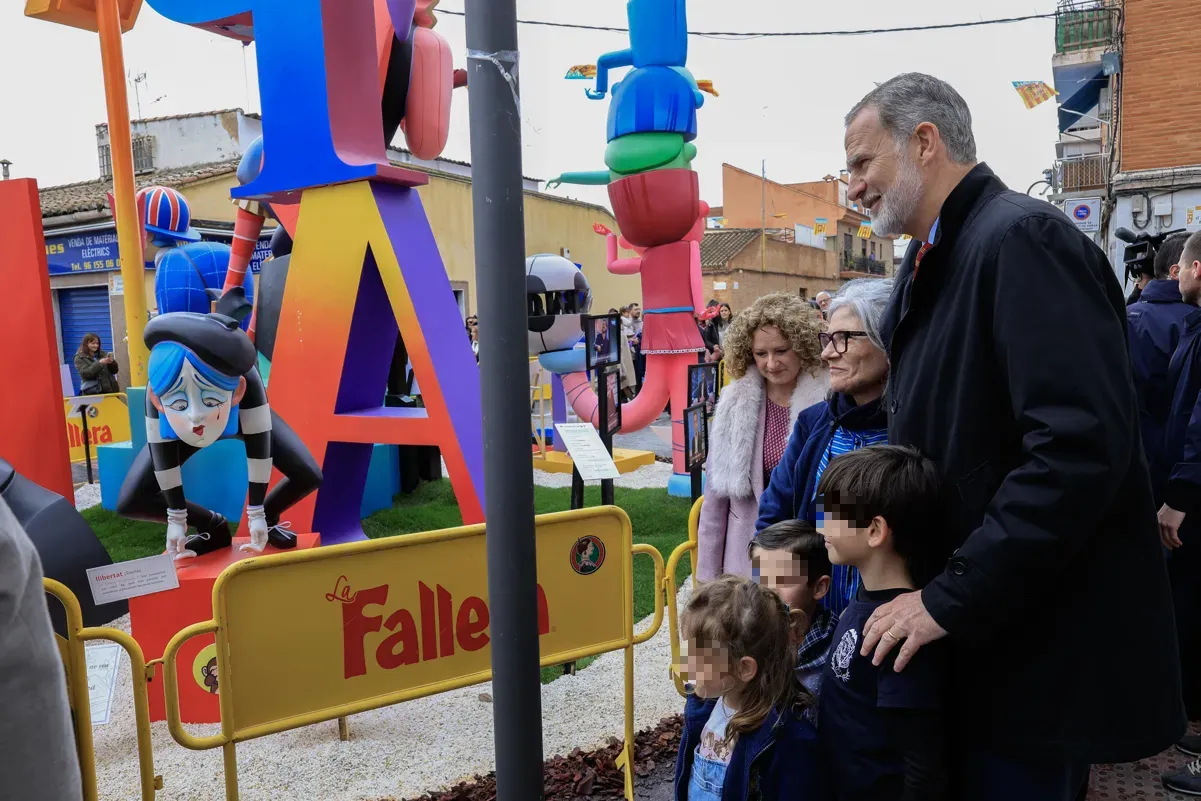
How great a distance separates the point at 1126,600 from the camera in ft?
4.94

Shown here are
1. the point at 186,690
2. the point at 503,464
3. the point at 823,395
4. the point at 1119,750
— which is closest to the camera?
the point at 1119,750

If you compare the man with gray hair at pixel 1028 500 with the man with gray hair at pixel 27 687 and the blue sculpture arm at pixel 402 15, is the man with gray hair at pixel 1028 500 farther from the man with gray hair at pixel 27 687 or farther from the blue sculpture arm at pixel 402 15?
the blue sculpture arm at pixel 402 15

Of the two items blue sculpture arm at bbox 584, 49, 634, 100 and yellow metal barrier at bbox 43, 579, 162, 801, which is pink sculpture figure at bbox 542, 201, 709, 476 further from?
yellow metal barrier at bbox 43, 579, 162, 801

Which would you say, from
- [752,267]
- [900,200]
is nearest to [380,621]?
[900,200]

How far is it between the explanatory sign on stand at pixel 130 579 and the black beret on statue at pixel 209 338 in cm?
157

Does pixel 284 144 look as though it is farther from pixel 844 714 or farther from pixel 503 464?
pixel 844 714

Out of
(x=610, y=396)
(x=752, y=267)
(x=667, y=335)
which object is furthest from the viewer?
(x=752, y=267)

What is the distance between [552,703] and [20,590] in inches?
134

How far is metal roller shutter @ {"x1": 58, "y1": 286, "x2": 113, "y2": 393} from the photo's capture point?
17.2m

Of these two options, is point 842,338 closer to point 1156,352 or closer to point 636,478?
point 1156,352

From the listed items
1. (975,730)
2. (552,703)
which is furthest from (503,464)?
(552,703)

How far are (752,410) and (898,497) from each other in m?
1.82

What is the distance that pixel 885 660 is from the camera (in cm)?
161

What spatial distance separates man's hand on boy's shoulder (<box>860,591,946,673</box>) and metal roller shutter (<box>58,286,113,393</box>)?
18418 mm
